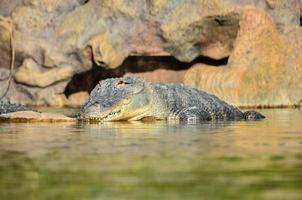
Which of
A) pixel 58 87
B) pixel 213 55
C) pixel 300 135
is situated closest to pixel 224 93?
pixel 213 55

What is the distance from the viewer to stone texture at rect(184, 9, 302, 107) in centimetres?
2222

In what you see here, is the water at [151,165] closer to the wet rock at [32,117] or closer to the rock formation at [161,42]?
the wet rock at [32,117]

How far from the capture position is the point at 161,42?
23516 millimetres

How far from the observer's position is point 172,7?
23531 mm

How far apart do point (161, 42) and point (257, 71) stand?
2658 mm

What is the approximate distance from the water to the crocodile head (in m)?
3.55

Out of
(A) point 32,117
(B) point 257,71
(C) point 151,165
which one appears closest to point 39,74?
(B) point 257,71

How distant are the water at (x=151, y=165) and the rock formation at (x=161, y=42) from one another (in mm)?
12637

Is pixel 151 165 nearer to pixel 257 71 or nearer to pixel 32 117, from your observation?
pixel 32 117

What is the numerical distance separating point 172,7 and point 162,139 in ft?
→ 48.6

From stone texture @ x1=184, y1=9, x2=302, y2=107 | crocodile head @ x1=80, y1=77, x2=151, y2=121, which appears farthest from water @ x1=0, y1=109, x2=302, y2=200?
stone texture @ x1=184, y1=9, x2=302, y2=107

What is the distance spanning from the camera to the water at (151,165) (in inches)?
194

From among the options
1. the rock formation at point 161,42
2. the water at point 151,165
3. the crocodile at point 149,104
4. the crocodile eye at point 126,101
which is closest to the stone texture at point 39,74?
the rock formation at point 161,42

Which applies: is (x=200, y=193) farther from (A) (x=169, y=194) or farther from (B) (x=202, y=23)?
(B) (x=202, y=23)
